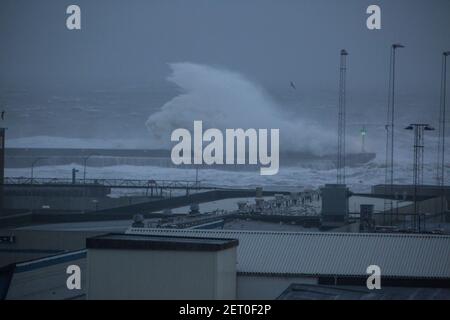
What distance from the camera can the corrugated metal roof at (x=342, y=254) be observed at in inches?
227

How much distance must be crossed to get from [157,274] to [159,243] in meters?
0.20

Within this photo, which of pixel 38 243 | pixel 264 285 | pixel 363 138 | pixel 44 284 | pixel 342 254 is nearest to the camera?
pixel 264 285

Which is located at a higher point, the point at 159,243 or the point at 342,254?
the point at 159,243

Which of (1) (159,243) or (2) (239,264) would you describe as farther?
(2) (239,264)

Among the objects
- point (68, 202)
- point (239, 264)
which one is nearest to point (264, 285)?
point (239, 264)

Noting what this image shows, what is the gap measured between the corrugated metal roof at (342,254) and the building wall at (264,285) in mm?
48

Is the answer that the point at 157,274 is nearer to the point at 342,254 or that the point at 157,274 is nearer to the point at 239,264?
the point at 239,264

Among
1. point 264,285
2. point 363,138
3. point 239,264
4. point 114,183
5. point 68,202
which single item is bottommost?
point 264,285

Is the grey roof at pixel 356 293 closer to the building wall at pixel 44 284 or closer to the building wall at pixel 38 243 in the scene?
the building wall at pixel 44 284

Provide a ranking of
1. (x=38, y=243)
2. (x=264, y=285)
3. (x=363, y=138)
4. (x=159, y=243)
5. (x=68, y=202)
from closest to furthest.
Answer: (x=159, y=243) < (x=264, y=285) < (x=38, y=243) < (x=68, y=202) < (x=363, y=138)

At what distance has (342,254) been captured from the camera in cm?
595

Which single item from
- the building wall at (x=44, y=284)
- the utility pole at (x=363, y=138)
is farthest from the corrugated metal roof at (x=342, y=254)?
the utility pole at (x=363, y=138)

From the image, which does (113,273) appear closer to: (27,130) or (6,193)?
(6,193)

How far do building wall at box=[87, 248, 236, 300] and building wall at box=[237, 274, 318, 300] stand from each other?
0.41 meters
